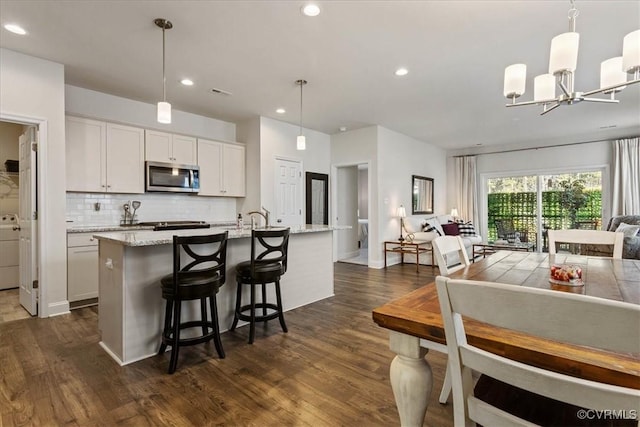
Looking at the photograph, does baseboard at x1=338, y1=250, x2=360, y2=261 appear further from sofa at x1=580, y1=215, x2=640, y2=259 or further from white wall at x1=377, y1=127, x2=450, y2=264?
sofa at x1=580, y1=215, x2=640, y2=259

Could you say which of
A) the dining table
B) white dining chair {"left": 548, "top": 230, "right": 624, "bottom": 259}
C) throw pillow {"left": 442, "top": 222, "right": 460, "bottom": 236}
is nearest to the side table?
throw pillow {"left": 442, "top": 222, "right": 460, "bottom": 236}

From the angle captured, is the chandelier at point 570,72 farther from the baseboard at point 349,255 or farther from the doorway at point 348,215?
the baseboard at point 349,255

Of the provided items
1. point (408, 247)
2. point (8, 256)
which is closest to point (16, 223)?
point (8, 256)

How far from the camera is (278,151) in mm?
5645

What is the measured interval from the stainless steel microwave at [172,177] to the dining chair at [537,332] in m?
4.51

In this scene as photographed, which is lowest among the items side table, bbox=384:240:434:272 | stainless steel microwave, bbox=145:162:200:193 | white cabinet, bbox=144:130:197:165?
side table, bbox=384:240:434:272

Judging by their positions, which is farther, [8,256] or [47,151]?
[8,256]

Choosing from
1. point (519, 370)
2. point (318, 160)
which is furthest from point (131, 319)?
point (318, 160)

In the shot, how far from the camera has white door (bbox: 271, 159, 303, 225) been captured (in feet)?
18.6

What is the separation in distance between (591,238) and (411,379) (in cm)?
224

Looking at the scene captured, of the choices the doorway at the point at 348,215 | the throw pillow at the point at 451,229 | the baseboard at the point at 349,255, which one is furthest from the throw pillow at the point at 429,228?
the baseboard at the point at 349,255

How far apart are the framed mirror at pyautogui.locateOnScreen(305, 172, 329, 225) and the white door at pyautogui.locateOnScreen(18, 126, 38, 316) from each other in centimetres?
404

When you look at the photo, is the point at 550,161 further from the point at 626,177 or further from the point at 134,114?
the point at 134,114

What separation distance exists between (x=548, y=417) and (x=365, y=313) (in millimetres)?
2484
